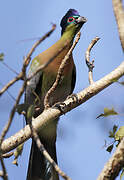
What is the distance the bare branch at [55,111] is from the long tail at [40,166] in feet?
1.98

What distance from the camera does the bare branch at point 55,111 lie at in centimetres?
257

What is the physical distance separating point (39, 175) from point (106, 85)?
135cm

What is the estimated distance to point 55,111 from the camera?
113 inches

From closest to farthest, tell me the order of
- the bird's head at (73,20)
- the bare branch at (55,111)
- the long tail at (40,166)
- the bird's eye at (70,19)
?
the bare branch at (55,111) < the long tail at (40,166) < the bird's head at (73,20) < the bird's eye at (70,19)

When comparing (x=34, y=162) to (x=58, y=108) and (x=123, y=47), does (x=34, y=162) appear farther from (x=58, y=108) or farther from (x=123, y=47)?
(x=123, y=47)

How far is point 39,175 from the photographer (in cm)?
350

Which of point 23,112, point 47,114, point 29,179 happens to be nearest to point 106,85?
point 47,114

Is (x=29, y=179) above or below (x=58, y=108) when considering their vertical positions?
below

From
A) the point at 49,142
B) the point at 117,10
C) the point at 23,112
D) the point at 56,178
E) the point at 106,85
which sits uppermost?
the point at 117,10

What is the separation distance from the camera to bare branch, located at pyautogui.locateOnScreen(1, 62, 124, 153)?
2569mm

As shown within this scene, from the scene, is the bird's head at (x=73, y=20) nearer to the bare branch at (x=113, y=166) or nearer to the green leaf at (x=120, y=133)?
the green leaf at (x=120, y=133)

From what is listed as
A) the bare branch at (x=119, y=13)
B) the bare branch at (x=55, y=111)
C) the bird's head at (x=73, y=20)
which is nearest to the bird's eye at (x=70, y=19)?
the bird's head at (x=73, y=20)

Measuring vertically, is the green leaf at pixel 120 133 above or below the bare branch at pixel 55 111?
below

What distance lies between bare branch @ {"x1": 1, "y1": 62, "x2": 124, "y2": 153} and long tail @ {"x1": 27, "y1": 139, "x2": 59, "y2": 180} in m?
0.60
